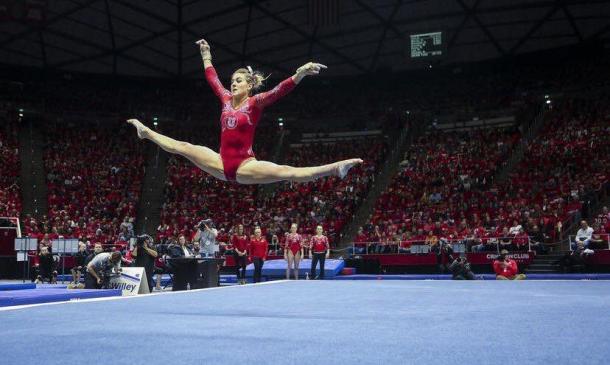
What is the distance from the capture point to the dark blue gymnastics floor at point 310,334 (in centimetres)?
258

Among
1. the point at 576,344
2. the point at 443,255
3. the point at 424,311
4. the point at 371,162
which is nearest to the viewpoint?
the point at 576,344

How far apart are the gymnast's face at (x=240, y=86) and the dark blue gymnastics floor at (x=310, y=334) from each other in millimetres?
1928

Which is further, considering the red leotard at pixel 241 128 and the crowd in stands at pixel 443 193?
the crowd in stands at pixel 443 193

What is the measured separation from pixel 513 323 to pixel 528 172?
679 inches

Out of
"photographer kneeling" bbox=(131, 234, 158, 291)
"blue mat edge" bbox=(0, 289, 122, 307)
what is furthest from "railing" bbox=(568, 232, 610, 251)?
"blue mat edge" bbox=(0, 289, 122, 307)

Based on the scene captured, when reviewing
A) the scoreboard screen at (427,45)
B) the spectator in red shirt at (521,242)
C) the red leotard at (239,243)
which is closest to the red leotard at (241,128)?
the red leotard at (239,243)

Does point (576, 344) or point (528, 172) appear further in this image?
point (528, 172)

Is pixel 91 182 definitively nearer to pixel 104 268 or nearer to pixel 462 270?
pixel 104 268

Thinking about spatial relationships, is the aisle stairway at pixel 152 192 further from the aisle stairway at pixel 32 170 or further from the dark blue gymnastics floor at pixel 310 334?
the dark blue gymnastics floor at pixel 310 334

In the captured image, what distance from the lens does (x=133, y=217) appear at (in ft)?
73.4

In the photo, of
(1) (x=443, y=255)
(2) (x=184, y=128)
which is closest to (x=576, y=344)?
(1) (x=443, y=255)

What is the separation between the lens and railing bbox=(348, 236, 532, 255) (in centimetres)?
1510

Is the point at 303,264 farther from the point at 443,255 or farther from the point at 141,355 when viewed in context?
the point at 141,355

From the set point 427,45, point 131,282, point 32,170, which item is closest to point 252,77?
point 131,282
